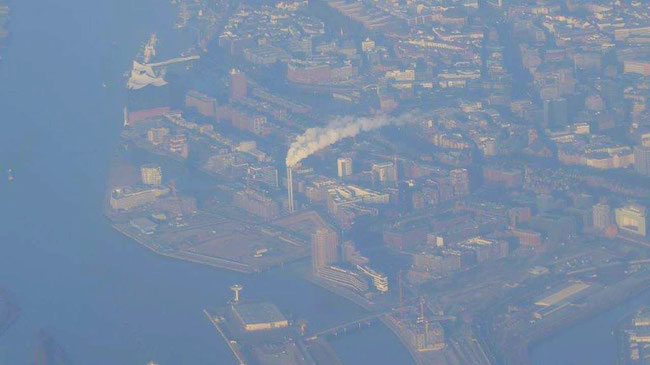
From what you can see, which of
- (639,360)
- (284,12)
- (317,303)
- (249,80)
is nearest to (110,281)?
(317,303)

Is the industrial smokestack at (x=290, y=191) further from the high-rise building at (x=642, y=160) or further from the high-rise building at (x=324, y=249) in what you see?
the high-rise building at (x=642, y=160)

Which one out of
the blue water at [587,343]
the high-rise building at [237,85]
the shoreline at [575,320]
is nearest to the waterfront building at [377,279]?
the shoreline at [575,320]

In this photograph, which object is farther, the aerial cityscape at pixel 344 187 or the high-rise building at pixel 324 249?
the high-rise building at pixel 324 249

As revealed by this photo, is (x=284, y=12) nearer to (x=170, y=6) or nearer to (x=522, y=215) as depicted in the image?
(x=170, y=6)

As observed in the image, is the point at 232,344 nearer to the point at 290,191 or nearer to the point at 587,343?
the point at 587,343

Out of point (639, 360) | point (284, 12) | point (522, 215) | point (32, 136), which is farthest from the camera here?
point (284, 12)

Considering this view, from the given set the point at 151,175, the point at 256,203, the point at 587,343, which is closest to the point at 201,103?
the point at 151,175

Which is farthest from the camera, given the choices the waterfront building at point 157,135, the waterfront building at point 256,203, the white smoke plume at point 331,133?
the waterfront building at point 157,135
